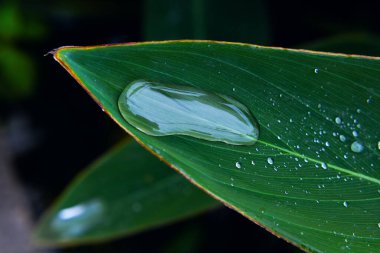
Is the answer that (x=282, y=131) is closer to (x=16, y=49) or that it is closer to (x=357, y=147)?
(x=357, y=147)

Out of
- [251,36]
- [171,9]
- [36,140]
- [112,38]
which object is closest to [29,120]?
[36,140]

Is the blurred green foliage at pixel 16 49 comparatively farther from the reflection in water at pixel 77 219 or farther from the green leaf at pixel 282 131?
the green leaf at pixel 282 131

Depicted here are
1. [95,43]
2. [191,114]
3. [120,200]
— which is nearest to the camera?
[191,114]

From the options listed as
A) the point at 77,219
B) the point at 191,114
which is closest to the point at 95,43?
the point at 77,219

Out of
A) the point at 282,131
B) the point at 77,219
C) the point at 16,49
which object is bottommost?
the point at 77,219

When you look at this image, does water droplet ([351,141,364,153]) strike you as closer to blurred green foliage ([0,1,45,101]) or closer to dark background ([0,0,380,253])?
dark background ([0,0,380,253])

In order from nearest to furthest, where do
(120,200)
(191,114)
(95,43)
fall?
(191,114), (120,200), (95,43)

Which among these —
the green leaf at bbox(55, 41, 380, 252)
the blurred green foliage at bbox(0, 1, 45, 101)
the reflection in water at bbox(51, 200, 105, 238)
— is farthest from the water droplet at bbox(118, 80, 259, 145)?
the blurred green foliage at bbox(0, 1, 45, 101)
